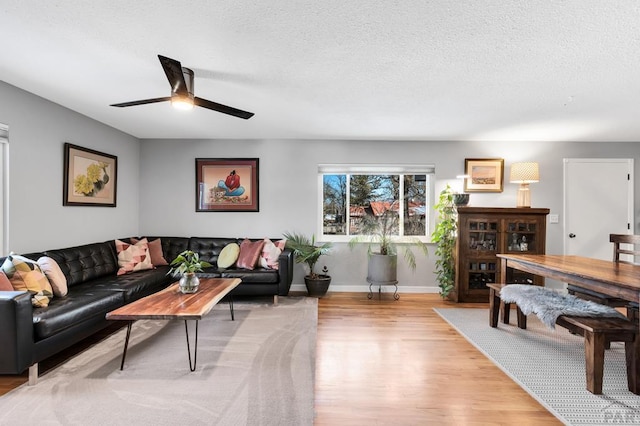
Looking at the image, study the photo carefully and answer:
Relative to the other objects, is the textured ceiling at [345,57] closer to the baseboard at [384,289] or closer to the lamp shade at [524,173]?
the lamp shade at [524,173]

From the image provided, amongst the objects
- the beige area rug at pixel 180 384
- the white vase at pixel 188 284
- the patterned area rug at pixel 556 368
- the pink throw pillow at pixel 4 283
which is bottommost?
the patterned area rug at pixel 556 368

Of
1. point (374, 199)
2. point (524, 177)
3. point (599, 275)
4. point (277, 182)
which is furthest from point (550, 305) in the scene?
point (277, 182)

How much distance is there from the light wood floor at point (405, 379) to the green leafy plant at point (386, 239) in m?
1.30

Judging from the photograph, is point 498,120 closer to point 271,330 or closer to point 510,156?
point 510,156

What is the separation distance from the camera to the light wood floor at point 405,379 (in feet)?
6.16

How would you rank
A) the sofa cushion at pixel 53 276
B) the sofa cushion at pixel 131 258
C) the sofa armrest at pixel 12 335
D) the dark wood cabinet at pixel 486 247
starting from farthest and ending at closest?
the dark wood cabinet at pixel 486 247 < the sofa cushion at pixel 131 258 < the sofa cushion at pixel 53 276 < the sofa armrest at pixel 12 335

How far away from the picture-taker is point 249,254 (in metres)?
4.25

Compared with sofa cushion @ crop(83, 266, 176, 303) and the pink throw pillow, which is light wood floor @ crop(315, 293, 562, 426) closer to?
sofa cushion @ crop(83, 266, 176, 303)

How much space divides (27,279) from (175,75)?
6.29ft

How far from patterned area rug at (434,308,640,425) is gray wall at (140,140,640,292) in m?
1.72

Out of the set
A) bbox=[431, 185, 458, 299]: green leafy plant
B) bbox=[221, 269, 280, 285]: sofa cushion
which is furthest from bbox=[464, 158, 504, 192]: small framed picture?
bbox=[221, 269, 280, 285]: sofa cushion

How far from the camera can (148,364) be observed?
243 cm

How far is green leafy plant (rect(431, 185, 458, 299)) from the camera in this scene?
4414 millimetres

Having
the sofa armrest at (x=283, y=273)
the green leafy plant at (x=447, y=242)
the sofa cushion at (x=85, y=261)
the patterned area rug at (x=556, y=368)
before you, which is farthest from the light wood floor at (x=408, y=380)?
the sofa cushion at (x=85, y=261)
